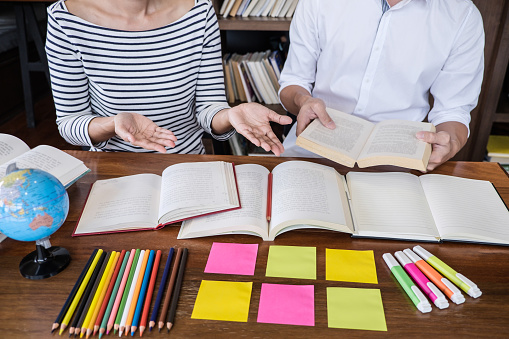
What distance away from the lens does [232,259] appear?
2.71 ft

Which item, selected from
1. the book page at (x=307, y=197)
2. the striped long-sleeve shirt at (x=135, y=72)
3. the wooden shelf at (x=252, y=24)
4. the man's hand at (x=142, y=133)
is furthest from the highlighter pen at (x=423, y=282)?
the wooden shelf at (x=252, y=24)

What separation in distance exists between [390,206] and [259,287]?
362 millimetres

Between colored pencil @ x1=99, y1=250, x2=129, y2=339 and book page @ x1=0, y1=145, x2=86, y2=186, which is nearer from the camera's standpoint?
colored pencil @ x1=99, y1=250, x2=129, y2=339

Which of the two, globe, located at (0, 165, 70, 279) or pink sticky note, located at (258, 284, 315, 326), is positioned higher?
globe, located at (0, 165, 70, 279)

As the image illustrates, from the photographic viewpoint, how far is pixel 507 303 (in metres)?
0.73

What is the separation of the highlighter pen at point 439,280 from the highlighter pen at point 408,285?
3 cm

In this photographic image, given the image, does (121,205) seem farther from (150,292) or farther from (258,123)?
(258,123)

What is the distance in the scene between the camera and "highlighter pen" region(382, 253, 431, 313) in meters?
0.71

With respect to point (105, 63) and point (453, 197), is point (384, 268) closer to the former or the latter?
point (453, 197)

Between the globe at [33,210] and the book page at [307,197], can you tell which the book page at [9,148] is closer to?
the globe at [33,210]

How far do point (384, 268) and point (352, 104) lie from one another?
2.80ft

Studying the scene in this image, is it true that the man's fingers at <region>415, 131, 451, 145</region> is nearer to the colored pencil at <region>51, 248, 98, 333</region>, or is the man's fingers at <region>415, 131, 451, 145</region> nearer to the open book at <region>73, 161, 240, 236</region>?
the open book at <region>73, 161, 240, 236</region>

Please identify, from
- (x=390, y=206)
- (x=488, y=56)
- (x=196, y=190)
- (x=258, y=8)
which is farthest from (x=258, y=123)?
(x=488, y=56)

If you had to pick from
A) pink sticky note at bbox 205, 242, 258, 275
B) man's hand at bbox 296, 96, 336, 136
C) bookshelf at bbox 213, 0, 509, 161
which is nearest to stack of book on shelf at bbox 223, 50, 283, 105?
bookshelf at bbox 213, 0, 509, 161
